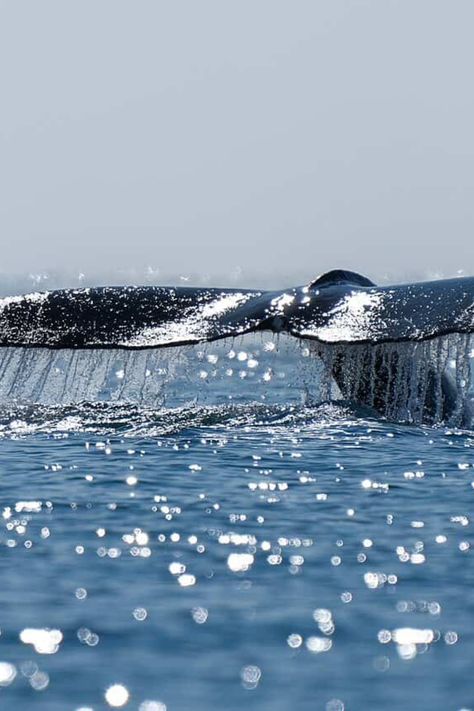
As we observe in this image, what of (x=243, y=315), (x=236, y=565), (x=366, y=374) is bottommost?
(x=236, y=565)

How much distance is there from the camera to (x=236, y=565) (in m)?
8.10

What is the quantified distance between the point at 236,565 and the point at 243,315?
12.6ft

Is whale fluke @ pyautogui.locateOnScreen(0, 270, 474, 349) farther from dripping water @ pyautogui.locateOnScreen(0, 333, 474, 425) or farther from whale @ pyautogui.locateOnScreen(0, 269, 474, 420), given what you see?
dripping water @ pyautogui.locateOnScreen(0, 333, 474, 425)

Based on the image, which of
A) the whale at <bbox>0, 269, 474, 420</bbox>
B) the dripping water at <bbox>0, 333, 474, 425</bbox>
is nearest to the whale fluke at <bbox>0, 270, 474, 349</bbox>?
the whale at <bbox>0, 269, 474, 420</bbox>

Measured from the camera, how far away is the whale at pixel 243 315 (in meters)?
10.9

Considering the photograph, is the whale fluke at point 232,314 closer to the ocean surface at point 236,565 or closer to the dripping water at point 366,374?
the dripping water at point 366,374

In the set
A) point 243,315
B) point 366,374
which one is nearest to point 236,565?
point 243,315

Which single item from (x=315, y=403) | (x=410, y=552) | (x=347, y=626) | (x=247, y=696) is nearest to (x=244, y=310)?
(x=315, y=403)

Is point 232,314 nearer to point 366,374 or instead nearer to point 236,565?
point 366,374

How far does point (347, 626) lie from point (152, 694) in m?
1.30

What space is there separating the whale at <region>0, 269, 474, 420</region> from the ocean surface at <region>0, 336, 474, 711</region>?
589 mm

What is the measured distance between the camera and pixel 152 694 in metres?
6.14

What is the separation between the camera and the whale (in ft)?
35.6

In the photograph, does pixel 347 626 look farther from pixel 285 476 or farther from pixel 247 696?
pixel 285 476
